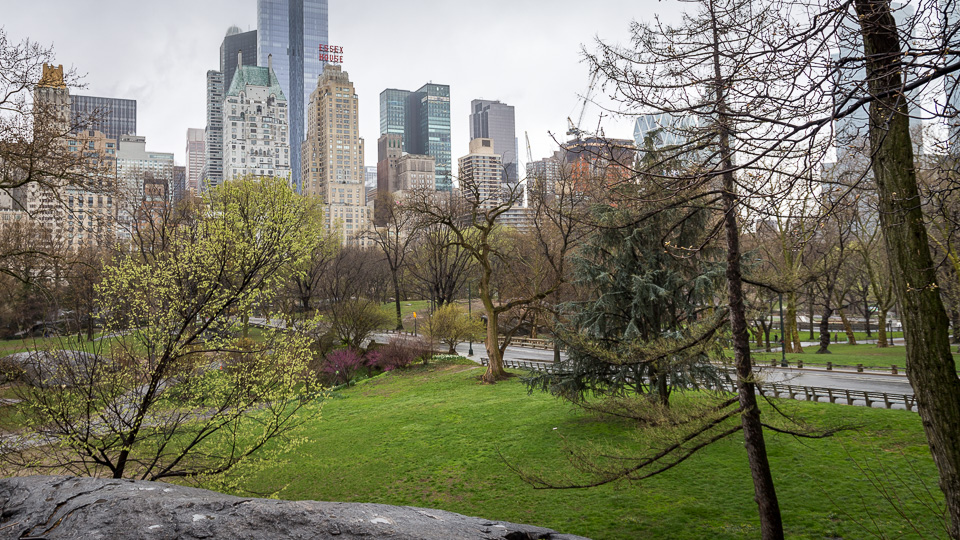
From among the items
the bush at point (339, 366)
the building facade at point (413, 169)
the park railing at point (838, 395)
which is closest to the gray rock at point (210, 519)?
the park railing at point (838, 395)

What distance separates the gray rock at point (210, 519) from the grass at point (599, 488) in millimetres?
3441

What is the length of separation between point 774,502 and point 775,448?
6176mm

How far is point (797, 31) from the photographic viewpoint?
12.8 feet

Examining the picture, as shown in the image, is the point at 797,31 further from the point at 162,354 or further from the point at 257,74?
the point at 257,74

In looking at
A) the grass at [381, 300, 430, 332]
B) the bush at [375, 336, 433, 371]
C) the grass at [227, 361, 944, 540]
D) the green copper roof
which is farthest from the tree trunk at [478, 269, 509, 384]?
the green copper roof

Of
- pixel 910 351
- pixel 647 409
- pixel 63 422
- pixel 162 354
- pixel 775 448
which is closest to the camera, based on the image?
pixel 910 351

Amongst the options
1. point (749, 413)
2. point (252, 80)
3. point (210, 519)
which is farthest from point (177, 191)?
point (252, 80)

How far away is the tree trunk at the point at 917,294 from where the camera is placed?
3984 millimetres

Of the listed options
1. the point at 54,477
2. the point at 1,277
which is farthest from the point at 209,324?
the point at 1,277

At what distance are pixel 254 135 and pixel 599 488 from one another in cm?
16228

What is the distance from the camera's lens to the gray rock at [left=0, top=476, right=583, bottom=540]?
3957 mm

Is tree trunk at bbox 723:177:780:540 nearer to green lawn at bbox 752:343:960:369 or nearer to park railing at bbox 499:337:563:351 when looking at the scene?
green lawn at bbox 752:343:960:369

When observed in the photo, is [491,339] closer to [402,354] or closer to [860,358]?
[402,354]

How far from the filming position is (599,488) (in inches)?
440
